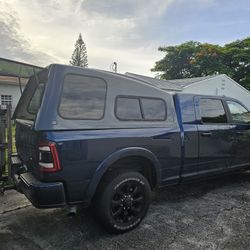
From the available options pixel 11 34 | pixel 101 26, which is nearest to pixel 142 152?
pixel 11 34

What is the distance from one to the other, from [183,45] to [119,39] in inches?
921

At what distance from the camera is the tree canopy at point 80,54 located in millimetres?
46938

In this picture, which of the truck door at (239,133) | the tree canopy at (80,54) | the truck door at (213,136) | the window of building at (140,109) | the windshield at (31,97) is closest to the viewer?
the windshield at (31,97)

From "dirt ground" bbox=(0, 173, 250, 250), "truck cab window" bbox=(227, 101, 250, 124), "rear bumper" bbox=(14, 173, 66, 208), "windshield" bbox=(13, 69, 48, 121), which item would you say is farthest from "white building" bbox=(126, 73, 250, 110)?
"rear bumper" bbox=(14, 173, 66, 208)

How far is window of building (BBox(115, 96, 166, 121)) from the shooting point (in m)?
3.56

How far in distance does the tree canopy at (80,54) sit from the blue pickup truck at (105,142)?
4411 centimetres

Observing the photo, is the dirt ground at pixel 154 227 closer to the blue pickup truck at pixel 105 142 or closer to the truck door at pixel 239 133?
the blue pickup truck at pixel 105 142

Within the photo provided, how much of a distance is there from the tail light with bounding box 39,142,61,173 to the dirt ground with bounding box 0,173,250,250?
0.94 meters

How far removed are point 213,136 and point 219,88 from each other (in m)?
19.6

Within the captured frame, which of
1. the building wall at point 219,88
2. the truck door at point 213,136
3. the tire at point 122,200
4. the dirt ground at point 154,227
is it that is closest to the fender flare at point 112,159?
the tire at point 122,200

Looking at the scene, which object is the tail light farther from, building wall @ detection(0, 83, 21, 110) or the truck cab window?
building wall @ detection(0, 83, 21, 110)

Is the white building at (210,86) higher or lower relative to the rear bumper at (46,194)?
higher

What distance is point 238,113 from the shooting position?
5.30 m

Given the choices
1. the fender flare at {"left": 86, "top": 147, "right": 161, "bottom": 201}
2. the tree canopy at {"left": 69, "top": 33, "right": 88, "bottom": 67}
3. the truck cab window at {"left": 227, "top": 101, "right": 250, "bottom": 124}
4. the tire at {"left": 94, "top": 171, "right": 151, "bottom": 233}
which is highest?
the tree canopy at {"left": 69, "top": 33, "right": 88, "bottom": 67}
